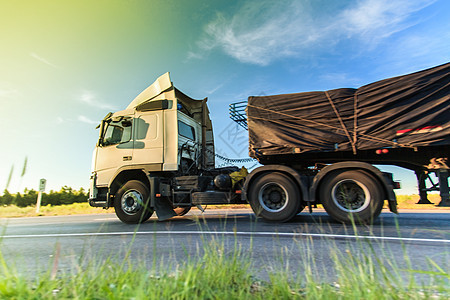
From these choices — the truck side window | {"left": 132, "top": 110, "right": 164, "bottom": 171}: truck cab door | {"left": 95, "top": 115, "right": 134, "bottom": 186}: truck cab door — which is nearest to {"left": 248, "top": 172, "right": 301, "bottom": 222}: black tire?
the truck side window

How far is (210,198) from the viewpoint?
6.69 m

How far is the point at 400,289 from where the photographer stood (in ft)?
5.20

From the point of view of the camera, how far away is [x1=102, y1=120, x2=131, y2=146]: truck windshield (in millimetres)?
7320

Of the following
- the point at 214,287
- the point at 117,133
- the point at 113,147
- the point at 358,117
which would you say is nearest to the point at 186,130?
the point at 117,133

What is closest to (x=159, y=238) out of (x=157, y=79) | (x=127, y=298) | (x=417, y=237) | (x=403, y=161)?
(x=127, y=298)

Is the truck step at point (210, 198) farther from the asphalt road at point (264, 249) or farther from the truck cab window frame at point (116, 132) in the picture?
the truck cab window frame at point (116, 132)

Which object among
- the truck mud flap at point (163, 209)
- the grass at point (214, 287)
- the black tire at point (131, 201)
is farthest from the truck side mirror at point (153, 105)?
the grass at point (214, 287)

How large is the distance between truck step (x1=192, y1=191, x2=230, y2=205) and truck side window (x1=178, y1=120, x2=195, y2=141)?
188 cm

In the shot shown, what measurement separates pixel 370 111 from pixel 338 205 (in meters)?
2.17

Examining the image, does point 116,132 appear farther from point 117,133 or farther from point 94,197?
point 94,197

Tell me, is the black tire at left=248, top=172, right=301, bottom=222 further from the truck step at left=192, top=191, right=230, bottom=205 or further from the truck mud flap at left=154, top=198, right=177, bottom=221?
the truck mud flap at left=154, top=198, right=177, bottom=221

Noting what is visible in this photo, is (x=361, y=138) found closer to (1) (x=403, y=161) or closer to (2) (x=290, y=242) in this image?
(1) (x=403, y=161)

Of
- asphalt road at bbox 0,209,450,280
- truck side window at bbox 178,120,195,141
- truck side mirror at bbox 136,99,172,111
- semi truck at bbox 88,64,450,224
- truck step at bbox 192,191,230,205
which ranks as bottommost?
asphalt road at bbox 0,209,450,280

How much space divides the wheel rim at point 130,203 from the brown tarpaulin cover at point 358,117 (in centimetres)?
339
